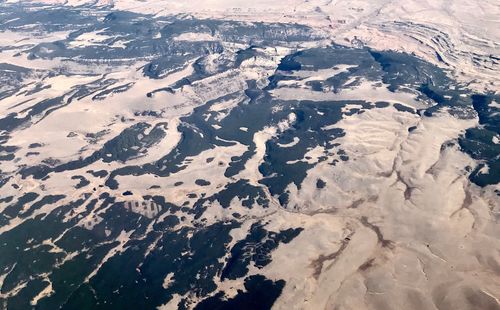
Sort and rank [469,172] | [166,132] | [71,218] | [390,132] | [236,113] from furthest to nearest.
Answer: [236,113], [166,132], [390,132], [469,172], [71,218]

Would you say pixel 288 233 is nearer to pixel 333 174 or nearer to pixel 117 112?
pixel 333 174

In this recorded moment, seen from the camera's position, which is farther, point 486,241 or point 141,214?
point 141,214

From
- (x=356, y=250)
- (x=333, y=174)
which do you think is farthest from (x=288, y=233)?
(x=333, y=174)

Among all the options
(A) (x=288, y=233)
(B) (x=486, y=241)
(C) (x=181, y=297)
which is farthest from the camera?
(A) (x=288, y=233)

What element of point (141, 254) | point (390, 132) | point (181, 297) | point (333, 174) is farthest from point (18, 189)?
point (390, 132)

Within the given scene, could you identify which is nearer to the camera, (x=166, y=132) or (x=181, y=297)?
(x=181, y=297)

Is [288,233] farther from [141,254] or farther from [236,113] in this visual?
[236,113]
